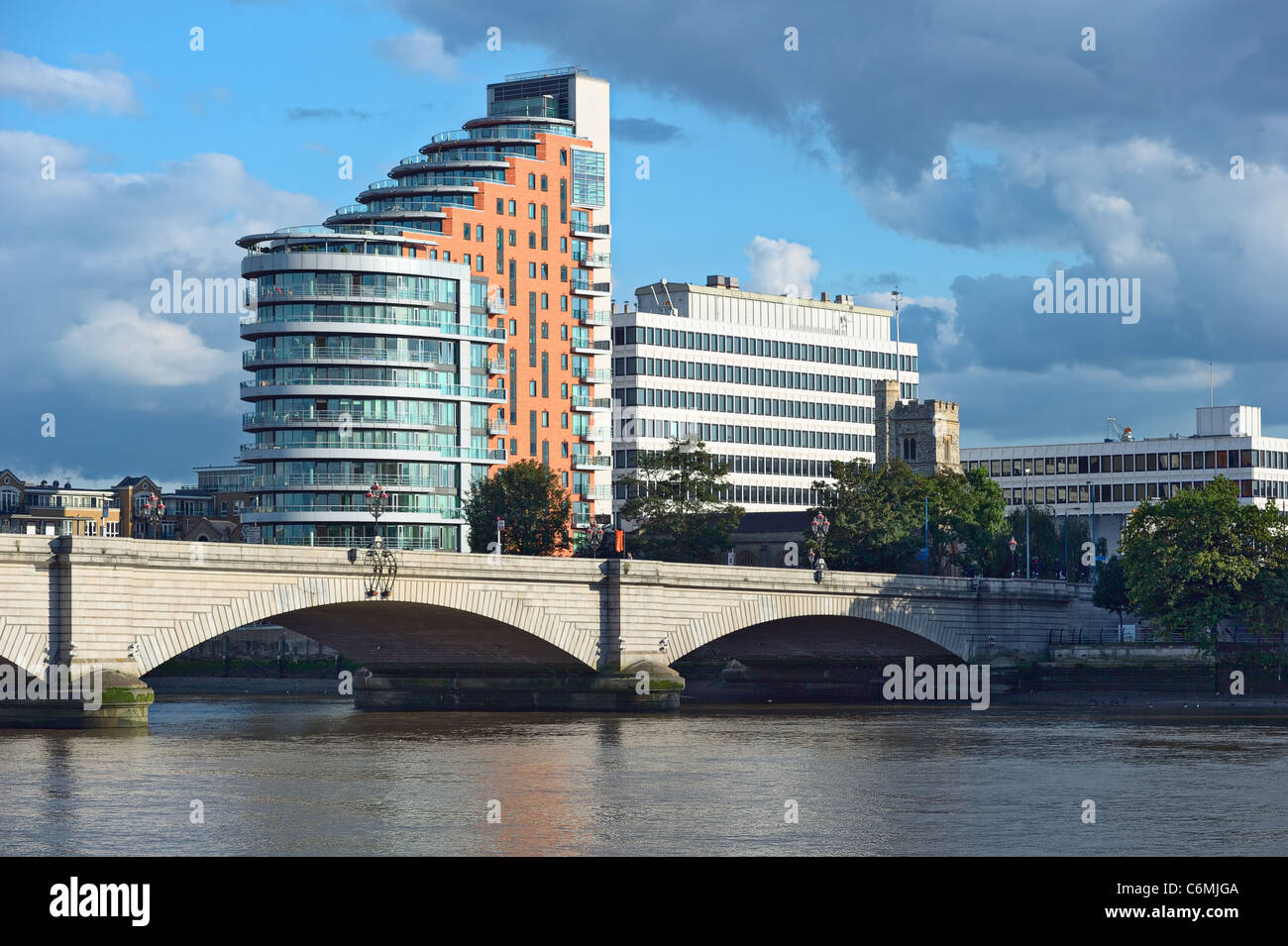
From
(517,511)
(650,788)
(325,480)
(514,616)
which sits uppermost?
(325,480)

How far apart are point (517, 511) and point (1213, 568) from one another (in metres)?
47.5

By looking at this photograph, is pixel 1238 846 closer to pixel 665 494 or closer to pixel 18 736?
pixel 18 736

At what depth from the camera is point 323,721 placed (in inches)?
3703

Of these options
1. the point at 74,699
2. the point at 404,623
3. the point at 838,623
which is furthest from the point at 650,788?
the point at 838,623

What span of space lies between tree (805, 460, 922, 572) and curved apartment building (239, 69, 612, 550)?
2303 cm

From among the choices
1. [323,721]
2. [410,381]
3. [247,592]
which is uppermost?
[410,381]

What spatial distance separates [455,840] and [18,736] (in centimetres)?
3286

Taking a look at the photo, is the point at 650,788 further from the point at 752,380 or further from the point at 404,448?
the point at 752,380

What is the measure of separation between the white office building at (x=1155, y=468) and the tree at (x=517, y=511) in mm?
60270

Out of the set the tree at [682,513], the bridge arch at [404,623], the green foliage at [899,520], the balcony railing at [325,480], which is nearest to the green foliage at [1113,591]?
the green foliage at [899,520]

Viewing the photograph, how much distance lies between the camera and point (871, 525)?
136000 mm

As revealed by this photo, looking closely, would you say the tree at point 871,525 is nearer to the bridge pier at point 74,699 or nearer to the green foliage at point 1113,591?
the green foliage at point 1113,591

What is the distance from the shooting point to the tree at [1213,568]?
10825 centimetres
